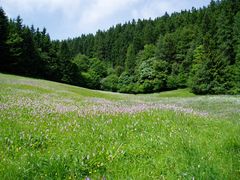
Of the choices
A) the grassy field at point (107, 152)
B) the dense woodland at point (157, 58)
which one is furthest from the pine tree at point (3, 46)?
the grassy field at point (107, 152)

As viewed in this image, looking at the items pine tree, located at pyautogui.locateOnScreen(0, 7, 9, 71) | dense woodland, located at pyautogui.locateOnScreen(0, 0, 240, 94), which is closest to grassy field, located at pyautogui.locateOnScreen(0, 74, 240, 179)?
dense woodland, located at pyautogui.locateOnScreen(0, 0, 240, 94)

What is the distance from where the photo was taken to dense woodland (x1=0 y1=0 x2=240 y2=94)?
64812 millimetres

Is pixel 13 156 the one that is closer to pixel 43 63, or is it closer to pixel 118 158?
pixel 118 158

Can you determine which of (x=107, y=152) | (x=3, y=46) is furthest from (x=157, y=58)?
(x=107, y=152)

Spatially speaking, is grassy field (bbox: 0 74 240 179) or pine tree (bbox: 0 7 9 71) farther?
pine tree (bbox: 0 7 9 71)

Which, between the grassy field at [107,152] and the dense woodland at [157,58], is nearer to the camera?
the grassy field at [107,152]

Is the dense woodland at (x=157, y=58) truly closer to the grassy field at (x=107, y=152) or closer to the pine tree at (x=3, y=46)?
the pine tree at (x=3, y=46)

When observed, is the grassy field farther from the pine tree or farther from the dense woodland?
the pine tree

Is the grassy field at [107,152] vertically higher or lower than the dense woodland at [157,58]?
lower

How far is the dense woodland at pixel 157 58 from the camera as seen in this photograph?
64812 mm

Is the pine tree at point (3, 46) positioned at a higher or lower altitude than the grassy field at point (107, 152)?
higher

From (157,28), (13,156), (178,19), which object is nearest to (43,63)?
(157,28)

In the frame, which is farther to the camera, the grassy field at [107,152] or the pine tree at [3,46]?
the pine tree at [3,46]

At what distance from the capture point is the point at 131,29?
139875mm
